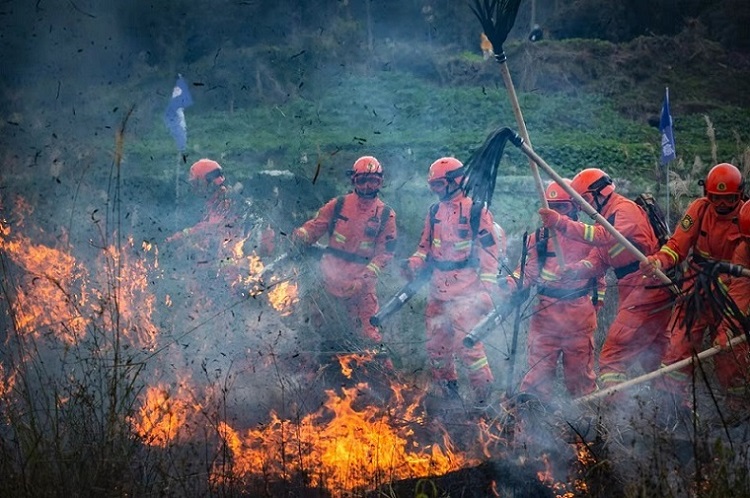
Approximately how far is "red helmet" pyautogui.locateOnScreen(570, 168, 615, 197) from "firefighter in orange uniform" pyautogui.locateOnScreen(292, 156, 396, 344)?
229 centimetres

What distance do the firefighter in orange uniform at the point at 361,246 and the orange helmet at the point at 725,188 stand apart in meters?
3.29

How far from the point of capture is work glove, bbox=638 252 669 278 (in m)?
6.04

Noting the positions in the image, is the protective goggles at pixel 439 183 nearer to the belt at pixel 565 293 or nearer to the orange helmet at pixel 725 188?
the belt at pixel 565 293

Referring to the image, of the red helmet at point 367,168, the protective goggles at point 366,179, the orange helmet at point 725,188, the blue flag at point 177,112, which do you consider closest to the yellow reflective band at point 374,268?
the protective goggles at point 366,179

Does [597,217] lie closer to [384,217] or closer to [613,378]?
[613,378]

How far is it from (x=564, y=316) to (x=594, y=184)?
1176 millimetres

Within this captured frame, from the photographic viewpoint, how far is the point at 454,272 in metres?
7.54

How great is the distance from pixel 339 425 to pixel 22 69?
14812 mm

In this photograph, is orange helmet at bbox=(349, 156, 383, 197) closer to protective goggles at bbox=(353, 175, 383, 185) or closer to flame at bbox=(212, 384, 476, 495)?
protective goggles at bbox=(353, 175, 383, 185)

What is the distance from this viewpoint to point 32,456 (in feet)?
12.7

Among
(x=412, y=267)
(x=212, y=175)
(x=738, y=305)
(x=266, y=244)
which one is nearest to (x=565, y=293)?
(x=738, y=305)

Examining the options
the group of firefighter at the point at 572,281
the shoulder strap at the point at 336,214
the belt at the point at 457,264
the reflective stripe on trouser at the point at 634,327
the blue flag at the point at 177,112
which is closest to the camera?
the group of firefighter at the point at 572,281

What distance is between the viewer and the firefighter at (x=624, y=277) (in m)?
6.39

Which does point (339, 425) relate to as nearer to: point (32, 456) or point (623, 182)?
point (32, 456)
